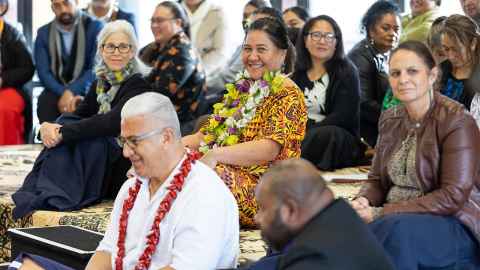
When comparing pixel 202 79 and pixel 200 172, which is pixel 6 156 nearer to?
pixel 202 79

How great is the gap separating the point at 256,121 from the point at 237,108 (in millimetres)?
140

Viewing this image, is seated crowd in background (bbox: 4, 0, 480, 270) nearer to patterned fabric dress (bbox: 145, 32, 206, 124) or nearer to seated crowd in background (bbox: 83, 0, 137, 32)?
patterned fabric dress (bbox: 145, 32, 206, 124)

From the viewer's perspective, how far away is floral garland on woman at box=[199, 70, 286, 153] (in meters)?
4.23

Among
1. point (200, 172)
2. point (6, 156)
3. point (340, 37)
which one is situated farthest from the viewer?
point (6, 156)

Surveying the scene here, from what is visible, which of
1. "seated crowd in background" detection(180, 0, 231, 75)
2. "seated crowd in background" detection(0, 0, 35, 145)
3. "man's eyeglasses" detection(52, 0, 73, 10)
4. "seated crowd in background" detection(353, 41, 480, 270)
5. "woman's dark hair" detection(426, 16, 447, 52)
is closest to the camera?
"seated crowd in background" detection(353, 41, 480, 270)

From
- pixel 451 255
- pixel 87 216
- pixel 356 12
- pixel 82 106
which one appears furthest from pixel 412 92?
pixel 356 12

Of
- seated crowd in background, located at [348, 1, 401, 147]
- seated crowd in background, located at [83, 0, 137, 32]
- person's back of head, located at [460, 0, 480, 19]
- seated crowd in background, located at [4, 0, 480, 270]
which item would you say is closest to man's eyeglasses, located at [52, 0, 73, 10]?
seated crowd in background, located at [83, 0, 137, 32]

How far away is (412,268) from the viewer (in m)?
3.34

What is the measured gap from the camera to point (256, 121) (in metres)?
4.25

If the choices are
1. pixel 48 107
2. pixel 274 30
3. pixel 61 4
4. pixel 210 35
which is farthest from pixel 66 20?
pixel 274 30

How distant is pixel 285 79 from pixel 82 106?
157 cm

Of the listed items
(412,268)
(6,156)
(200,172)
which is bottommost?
(6,156)

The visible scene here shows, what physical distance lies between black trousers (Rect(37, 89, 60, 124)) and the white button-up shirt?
15.5ft

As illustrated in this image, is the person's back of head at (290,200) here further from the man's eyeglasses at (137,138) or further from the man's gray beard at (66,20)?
the man's gray beard at (66,20)
